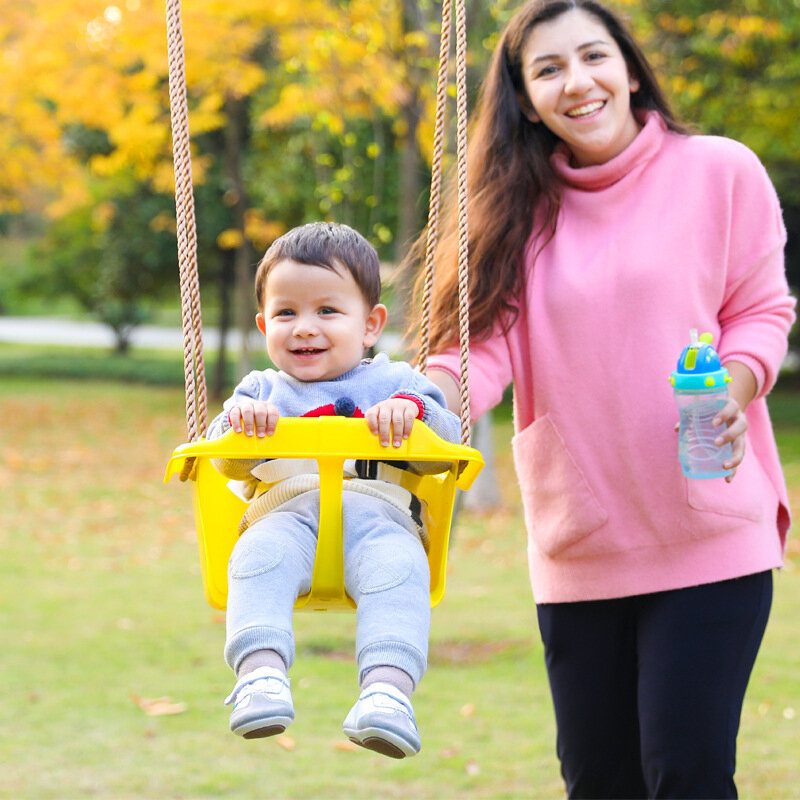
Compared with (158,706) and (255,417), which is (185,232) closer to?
(255,417)

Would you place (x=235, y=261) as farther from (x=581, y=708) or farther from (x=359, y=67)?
(x=581, y=708)

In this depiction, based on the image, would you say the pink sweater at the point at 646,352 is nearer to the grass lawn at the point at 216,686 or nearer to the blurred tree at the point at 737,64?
the grass lawn at the point at 216,686

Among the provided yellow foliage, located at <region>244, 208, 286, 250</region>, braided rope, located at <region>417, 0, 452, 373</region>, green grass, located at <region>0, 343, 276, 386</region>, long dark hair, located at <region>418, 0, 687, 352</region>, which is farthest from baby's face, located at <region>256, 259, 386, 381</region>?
green grass, located at <region>0, 343, 276, 386</region>

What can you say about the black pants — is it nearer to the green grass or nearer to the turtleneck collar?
the turtleneck collar

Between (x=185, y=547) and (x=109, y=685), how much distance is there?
3730 millimetres

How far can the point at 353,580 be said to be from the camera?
2.37 m

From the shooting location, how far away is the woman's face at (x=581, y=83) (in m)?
2.73

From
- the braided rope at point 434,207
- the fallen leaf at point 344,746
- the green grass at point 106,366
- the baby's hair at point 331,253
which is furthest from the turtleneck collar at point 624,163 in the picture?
the green grass at point 106,366

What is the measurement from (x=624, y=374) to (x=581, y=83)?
610 mm

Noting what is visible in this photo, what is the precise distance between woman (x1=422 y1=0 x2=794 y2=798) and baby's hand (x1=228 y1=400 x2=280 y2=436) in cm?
56

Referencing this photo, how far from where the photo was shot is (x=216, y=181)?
750 inches

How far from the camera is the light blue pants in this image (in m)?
2.21

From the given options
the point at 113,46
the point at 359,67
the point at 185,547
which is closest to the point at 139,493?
the point at 185,547

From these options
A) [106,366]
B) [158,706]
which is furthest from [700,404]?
[106,366]
